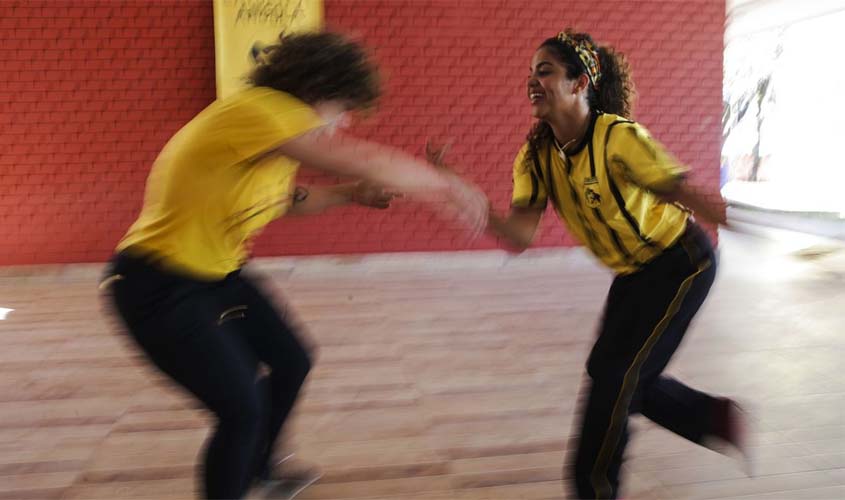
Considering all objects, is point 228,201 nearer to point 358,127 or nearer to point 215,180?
point 215,180

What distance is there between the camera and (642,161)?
1710 mm

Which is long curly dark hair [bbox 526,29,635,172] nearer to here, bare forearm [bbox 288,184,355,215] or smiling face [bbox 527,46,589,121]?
smiling face [bbox 527,46,589,121]

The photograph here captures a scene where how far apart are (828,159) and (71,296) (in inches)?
338

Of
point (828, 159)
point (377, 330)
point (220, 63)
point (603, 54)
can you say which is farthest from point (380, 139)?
point (828, 159)

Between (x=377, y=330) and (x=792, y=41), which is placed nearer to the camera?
(x=377, y=330)

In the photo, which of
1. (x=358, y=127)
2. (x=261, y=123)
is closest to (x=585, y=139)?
(x=261, y=123)

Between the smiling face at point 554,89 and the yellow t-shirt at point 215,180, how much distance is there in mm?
670

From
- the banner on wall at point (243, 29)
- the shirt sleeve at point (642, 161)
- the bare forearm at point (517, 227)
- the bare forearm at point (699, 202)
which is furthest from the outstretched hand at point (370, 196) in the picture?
the banner on wall at point (243, 29)

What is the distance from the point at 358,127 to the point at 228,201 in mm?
4357

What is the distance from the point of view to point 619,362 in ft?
5.67

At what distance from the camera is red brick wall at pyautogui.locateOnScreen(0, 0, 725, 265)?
553cm

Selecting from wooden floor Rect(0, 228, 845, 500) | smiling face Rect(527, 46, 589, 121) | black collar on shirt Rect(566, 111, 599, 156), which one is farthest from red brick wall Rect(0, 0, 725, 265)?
black collar on shirt Rect(566, 111, 599, 156)

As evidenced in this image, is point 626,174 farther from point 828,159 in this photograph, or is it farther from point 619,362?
point 828,159

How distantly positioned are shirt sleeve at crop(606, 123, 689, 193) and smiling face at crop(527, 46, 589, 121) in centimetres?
17
